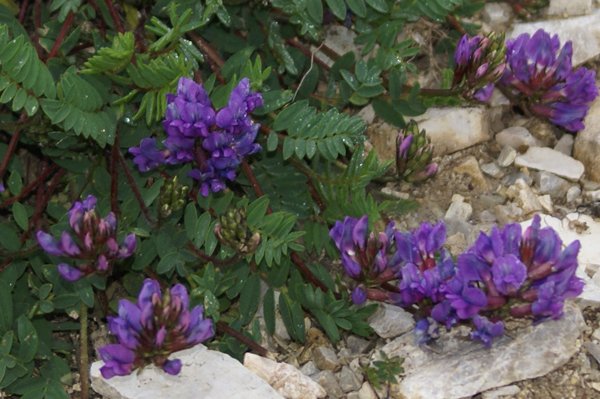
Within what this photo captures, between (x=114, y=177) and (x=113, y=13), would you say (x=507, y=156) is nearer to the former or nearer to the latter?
(x=114, y=177)

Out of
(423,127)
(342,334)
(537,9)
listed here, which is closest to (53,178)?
(342,334)

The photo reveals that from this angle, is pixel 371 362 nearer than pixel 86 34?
Yes

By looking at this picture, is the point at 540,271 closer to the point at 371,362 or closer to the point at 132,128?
the point at 371,362

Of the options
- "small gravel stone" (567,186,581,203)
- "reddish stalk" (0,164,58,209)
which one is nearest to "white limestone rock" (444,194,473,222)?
"small gravel stone" (567,186,581,203)

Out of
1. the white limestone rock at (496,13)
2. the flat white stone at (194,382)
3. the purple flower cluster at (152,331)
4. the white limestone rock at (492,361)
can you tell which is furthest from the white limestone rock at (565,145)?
the purple flower cluster at (152,331)

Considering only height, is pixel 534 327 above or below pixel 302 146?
below

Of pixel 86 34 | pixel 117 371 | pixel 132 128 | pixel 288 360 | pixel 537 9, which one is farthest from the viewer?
pixel 537 9
